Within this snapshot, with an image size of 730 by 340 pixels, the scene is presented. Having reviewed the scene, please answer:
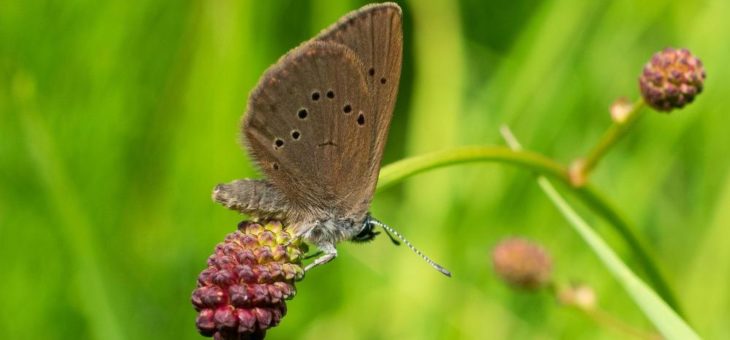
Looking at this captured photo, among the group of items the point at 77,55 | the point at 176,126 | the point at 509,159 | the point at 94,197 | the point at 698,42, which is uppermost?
the point at 509,159

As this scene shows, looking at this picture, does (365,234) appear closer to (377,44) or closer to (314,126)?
A: (314,126)

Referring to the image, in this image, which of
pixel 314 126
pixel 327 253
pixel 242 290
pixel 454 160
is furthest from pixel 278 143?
pixel 242 290

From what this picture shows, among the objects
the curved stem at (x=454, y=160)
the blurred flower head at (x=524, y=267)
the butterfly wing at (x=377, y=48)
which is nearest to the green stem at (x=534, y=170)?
the curved stem at (x=454, y=160)

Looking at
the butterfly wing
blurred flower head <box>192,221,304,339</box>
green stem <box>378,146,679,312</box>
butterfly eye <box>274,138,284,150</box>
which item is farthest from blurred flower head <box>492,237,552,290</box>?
blurred flower head <box>192,221,304,339</box>

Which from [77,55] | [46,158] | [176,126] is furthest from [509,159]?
[77,55]

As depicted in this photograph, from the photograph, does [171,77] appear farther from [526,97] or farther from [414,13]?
[526,97]

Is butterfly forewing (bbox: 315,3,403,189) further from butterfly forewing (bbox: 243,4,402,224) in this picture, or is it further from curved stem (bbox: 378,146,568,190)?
curved stem (bbox: 378,146,568,190)

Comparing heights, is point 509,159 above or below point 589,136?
above
